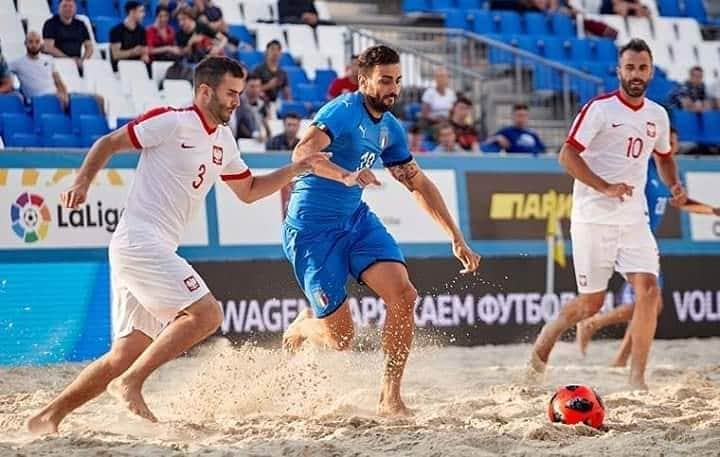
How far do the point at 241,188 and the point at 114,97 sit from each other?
737 centimetres

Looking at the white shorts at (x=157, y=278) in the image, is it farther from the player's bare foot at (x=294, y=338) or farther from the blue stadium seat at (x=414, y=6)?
the blue stadium seat at (x=414, y=6)

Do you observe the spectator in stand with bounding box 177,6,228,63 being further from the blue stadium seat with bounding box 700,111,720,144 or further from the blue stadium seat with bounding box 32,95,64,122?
the blue stadium seat with bounding box 700,111,720,144

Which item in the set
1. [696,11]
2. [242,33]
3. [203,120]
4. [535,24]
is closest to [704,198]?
[242,33]

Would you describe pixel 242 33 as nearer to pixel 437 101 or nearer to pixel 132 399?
pixel 437 101

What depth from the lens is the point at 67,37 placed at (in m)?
14.7

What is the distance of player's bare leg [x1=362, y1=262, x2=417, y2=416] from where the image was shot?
301 inches

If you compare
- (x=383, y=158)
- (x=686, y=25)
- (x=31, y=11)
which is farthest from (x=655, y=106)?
(x=686, y=25)

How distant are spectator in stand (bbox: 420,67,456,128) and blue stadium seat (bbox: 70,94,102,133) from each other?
3791 millimetres

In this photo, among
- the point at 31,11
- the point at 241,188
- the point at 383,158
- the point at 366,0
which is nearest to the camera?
the point at 241,188

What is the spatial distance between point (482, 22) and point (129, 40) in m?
5.74

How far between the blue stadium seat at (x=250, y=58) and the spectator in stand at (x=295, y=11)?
5.13ft

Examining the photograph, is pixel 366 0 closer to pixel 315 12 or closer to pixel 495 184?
pixel 315 12

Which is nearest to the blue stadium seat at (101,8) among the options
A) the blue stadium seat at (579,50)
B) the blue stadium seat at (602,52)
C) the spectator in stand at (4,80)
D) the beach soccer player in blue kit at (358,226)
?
the spectator in stand at (4,80)

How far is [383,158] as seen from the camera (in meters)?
8.12
